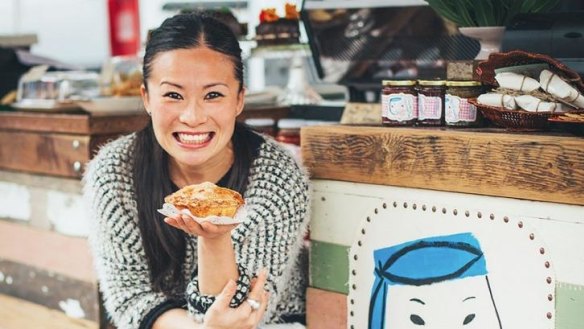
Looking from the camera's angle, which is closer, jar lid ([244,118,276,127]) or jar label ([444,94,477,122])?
jar label ([444,94,477,122])

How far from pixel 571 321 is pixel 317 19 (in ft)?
6.45

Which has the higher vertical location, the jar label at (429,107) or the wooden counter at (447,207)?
the jar label at (429,107)

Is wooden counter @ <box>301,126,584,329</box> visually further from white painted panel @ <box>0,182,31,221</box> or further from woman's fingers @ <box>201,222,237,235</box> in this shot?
white painted panel @ <box>0,182,31,221</box>

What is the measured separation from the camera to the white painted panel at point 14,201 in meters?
3.20

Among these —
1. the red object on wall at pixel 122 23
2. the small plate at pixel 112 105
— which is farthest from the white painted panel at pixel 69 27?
the small plate at pixel 112 105

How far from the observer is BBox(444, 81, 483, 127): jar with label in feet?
6.52

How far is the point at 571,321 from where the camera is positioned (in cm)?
169

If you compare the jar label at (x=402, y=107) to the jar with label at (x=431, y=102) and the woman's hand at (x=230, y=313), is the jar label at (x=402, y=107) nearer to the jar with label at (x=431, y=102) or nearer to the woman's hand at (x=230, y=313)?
the jar with label at (x=431, y=102)

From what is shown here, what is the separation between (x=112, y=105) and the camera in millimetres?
3094

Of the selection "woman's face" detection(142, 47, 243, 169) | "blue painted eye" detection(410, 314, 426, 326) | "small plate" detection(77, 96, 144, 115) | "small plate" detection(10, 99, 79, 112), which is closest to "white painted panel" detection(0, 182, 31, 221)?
"small plate" detection(10, 99, 79, 112)

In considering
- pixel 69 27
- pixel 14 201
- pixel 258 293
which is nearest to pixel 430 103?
pixel 258 293

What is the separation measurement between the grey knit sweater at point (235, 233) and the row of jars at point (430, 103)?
31 centimetres

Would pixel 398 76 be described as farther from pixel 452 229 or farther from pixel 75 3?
pixel 75 3

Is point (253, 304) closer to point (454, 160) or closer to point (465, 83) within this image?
point (454, 160)
